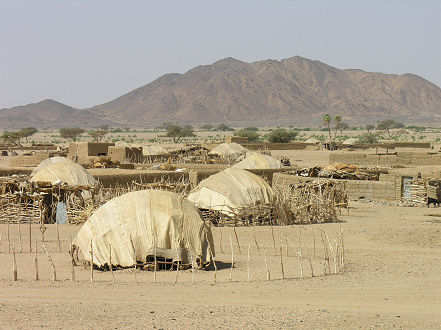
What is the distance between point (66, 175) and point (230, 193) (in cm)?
452

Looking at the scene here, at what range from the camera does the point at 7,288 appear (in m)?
8.49

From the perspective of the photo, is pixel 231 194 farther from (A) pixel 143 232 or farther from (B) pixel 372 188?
(B) pixel 372 188

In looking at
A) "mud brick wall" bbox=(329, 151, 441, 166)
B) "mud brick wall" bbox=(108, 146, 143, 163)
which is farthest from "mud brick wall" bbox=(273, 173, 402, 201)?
"mud brick wall" bbox=(108, 146, 143, 163)

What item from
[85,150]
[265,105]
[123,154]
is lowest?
[123,154]

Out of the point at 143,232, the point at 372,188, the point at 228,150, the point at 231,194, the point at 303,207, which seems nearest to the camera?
the point at 143,232

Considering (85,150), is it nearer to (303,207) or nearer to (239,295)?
(303,207)

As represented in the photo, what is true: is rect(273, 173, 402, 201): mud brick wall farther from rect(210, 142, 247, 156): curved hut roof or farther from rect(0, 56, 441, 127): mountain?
rect(0, 56, 441, 127): mountain

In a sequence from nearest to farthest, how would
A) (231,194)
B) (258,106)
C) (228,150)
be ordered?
(231,194) → (228,150) → (258,106)

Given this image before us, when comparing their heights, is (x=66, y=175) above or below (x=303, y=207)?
→ above

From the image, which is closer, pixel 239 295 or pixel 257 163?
pixel 239 295

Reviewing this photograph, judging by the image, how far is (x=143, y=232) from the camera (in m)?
9.97

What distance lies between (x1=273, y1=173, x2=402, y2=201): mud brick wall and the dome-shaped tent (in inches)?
399

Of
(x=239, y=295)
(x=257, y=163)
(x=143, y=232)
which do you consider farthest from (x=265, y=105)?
(x=239, y=295)

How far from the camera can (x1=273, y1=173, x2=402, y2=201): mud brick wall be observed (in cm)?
2033
